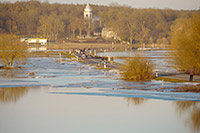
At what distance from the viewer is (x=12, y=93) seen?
38.1m

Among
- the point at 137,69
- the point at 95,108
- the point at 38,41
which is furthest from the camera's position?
the point at 38,41

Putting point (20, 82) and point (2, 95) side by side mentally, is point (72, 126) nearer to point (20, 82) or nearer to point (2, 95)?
point (2, 95)

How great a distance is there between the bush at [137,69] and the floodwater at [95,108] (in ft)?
7.45

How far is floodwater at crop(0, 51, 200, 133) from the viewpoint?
1033 inches

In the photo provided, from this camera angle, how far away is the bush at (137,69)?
46.4m

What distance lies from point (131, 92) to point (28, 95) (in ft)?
32.3

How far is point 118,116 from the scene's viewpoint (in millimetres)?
29281

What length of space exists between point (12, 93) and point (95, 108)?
1026 centimetres

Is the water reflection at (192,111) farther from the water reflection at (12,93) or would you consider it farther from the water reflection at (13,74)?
the water reflection at (13,74)

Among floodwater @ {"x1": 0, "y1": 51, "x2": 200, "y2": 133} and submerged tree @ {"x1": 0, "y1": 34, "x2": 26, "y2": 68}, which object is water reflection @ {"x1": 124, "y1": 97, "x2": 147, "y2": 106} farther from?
submerged tree @ {"x1": 0, "y1": 34, "x2": 26, "y2": 68}

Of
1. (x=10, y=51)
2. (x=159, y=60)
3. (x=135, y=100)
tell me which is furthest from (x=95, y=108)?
(x=159, y=60)

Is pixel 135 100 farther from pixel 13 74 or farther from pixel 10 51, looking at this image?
Answer: pixel 10 51

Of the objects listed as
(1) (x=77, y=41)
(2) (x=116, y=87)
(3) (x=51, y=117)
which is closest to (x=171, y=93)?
(2) (x=116, y=87)

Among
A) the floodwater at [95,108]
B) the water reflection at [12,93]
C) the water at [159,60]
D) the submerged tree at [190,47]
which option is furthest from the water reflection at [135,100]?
the submerged tree at [190,47]
